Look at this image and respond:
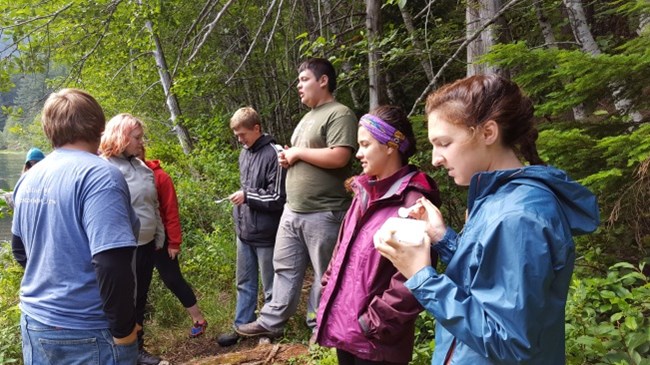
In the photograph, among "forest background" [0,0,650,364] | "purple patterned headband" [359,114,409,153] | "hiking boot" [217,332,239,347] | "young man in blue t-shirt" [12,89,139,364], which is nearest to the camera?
"young man in blue t-shirt" [12,89,139,364]

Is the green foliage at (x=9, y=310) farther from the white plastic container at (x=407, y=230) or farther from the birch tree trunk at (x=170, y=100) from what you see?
the white plastic container at (x=407, y=230)

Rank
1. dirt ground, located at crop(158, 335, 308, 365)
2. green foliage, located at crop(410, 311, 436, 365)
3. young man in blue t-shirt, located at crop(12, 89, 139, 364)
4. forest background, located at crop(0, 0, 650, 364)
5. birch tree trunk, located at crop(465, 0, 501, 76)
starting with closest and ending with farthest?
young man in blue t-shirt, located at crop(12, 89, 139, 364), forest background, located at crop(0, 0, 650, 364), green foliage, located at crop(410, 311, 436, 365), birch tree trunk, located at crop(465, 0, 501, 76), dirt ground, located at crop(158, 335, 308, 365)

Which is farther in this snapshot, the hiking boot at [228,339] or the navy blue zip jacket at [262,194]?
the hiking boot at [228,339]

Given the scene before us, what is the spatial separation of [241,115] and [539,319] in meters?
3.00

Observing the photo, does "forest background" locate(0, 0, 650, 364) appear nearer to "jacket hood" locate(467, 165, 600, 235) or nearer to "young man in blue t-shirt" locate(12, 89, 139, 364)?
"jacket hood" locate(467, 165, 600, 235)

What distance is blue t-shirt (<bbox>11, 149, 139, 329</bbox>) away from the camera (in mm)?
1787

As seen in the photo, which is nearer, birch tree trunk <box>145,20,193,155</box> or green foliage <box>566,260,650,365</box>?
green foliage <box>566,260,650,365</box>

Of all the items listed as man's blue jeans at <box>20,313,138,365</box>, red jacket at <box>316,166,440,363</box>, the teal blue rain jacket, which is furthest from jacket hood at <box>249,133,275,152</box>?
the teal blue rain jacket

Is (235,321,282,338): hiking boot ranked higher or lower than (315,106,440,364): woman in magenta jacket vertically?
lower

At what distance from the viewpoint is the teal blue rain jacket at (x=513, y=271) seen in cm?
107

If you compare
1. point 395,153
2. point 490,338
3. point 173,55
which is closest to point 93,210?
point 395,153

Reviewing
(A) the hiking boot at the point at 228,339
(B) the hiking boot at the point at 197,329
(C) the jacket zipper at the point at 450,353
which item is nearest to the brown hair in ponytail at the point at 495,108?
(C) the jacket zipper at the point at 450,353

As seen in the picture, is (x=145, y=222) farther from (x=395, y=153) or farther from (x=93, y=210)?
(x=395, y=153)

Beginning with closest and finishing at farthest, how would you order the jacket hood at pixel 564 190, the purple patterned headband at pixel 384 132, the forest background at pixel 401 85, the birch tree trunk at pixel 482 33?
the jacket hood at pixel 564 190 < the purple patterned headband at pixel 384 132 < the forest background at pixel 401 85 < the birch tree trunk at pixel 482 33
